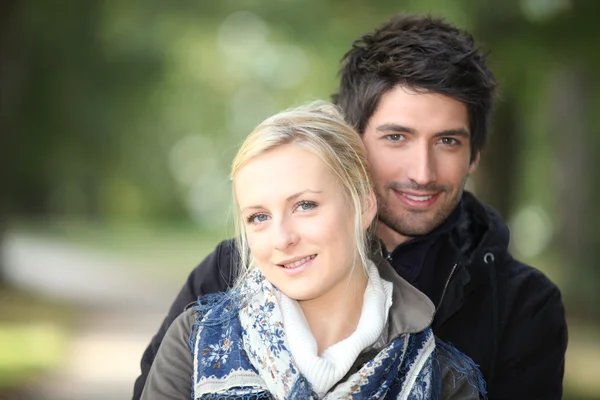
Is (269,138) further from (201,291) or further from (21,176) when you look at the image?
(21,176)

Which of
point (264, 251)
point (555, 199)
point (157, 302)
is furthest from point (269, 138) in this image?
point (555, 199)

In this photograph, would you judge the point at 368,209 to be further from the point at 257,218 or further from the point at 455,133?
the point at 455,133

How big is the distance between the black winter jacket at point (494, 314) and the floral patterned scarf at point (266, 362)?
0.62 metres

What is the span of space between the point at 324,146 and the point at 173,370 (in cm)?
98

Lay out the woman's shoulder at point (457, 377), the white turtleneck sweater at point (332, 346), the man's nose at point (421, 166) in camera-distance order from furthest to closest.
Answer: the man's nose at point (421, 166) < the woman's shoulder at point (457, 377) < the white turtleneck sweater at point (332, 346)

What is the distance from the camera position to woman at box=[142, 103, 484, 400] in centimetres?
287

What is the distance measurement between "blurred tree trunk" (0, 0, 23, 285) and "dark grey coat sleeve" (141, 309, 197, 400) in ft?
33.9

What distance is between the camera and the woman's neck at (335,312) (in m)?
3.01

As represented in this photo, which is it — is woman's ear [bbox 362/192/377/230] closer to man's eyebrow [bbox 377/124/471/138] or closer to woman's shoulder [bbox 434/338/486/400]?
woman's shoulder [bbox 434/338/486/400]

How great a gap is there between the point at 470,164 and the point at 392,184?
62 centimetres

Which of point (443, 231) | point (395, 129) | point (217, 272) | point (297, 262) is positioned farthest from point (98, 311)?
point (297, 262)

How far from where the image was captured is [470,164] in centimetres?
426

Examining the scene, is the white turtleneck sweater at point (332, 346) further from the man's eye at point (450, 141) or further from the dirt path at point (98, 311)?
the dirt path at point (98, 311)

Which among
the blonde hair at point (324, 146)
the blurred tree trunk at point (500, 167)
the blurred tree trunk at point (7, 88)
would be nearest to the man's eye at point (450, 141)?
the blonde hair at point (324, 146)
